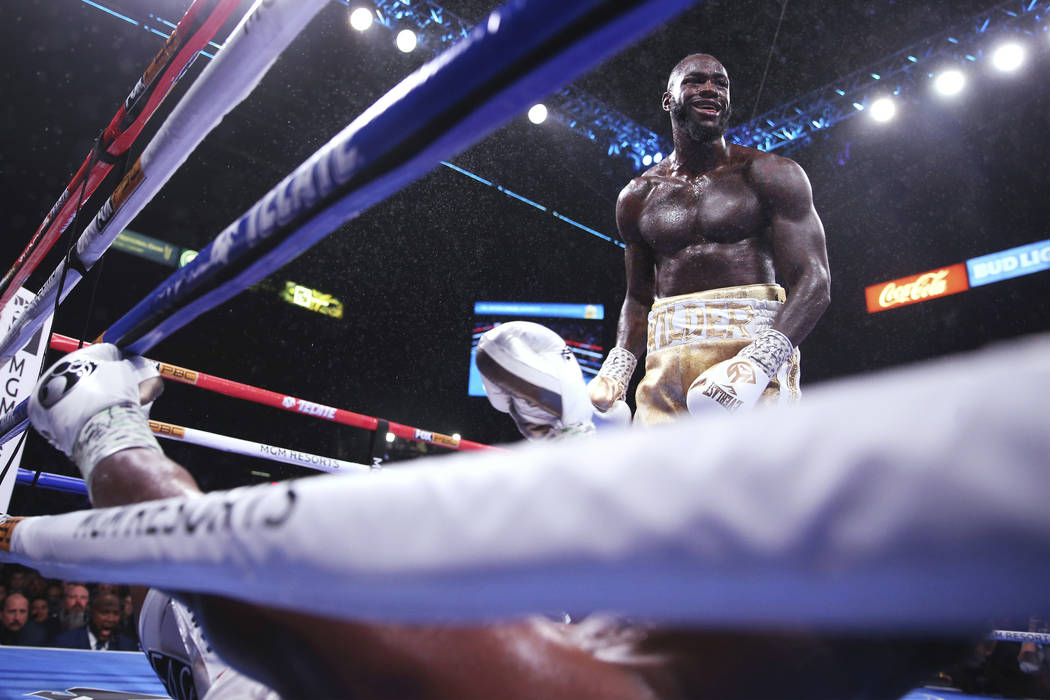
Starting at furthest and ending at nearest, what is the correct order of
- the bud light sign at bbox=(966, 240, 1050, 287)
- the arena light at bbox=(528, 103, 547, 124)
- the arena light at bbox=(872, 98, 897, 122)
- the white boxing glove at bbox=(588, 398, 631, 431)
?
the bud light sign at bbox=(966, 240, 1050, 287), the arena light at bbox=(528, 103, 547, 124), the arena light at bbox=(872, 98, 897, 122), the white boxing glove at bbox=(588, 398, 631, 431)

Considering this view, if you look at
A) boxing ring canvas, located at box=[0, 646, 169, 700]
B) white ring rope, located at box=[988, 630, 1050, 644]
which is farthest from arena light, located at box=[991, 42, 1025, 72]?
boxing ring canvas, located at box=[0, 646, 169, 700]

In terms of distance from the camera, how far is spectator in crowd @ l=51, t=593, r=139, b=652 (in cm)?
402

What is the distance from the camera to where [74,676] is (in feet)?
8.18

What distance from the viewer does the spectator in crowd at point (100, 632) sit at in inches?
158

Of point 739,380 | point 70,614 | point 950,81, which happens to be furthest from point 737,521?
point 950,81

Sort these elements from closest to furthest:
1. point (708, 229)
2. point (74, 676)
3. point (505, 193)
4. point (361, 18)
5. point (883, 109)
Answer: point (708, 229), point (74, 676), point (361, 18), point (883, 109), point (505, 193)

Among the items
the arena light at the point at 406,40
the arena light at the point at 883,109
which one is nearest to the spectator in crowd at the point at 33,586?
the arena light at the point at 406,40

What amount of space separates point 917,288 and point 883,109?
2.35 m

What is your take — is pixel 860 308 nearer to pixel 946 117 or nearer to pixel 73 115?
pixel 946 117

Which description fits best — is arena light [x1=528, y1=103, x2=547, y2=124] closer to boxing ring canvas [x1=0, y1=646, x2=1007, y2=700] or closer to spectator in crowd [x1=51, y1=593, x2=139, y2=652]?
spectator in crowd [x1=51, y1=593, x2=139, y2=652]

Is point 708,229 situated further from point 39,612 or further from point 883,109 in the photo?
point 883,109

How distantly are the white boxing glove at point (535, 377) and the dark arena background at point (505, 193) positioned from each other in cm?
422

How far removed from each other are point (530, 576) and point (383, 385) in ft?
28.9

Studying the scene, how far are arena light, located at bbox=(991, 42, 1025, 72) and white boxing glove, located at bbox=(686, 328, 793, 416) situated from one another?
18.9 ft
